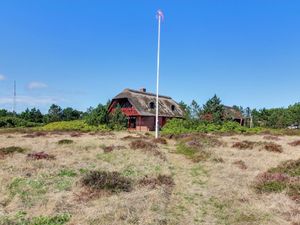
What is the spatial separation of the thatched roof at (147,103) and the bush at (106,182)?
40.5m

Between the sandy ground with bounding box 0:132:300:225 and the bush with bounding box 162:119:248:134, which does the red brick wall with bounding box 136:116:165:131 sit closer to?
the bush with bounding box 162:119:248:134

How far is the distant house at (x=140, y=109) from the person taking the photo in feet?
172

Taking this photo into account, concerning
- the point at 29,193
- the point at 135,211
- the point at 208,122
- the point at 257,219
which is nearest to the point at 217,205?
the point at 257,219

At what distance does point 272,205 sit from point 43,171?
7888 millimetres

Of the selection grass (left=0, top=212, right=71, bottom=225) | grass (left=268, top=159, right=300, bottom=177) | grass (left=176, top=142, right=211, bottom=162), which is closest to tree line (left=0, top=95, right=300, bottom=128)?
grass (left=176, top=142, right=211, bottom=162)

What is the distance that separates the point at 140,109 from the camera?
2044 inches

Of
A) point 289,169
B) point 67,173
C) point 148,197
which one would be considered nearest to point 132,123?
point 289,169

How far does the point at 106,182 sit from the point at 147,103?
45.2 meters

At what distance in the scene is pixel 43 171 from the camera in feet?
39.6

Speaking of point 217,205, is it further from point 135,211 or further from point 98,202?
point 98,202

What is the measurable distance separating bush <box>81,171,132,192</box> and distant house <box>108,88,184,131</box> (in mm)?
40350

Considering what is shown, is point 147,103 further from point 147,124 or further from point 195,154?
point 195,154

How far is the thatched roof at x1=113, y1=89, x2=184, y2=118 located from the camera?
5261 centimetres

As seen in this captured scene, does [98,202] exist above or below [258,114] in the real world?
below
